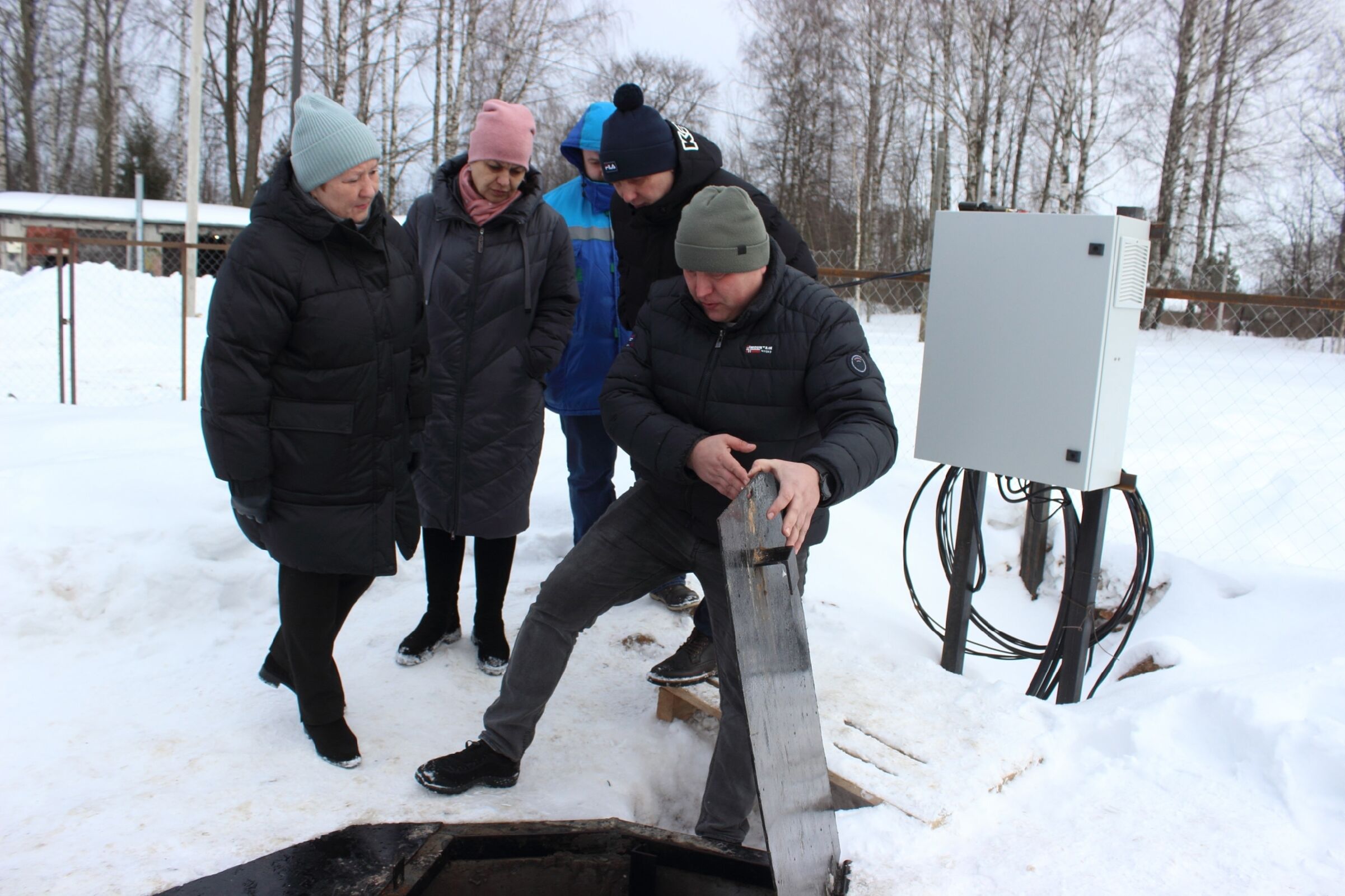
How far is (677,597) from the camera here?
3.79 metres

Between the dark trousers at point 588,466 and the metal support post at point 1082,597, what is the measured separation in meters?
1.72


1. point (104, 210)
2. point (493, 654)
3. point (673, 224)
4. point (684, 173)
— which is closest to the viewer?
point (684, 173)

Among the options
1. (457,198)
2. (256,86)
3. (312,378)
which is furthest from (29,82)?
(312,378)

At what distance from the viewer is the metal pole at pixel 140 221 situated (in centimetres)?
2050

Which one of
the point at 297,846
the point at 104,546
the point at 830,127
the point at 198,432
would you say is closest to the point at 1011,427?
the point at 297,846

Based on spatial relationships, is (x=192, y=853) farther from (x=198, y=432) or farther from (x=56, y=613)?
(x=198, y=432)

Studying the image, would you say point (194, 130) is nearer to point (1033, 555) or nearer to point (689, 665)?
point (1033, 555)

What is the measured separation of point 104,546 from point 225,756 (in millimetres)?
1520

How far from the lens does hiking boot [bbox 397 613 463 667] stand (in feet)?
10.6

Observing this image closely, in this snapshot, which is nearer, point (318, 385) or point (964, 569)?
point (318, 385)

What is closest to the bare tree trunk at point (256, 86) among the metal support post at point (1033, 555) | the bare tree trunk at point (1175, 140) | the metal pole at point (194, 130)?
the metal pole at point (194, 130)

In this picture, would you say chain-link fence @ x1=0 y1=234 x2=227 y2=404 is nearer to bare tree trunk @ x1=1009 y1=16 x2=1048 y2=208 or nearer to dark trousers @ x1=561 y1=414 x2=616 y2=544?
dark trousers @ x1=561 y1=414 x2=616 y2=544

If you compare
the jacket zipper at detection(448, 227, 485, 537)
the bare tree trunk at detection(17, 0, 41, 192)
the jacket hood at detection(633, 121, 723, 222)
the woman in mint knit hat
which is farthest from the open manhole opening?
the bare tree trunk at detection(17, 0, 41, 192)

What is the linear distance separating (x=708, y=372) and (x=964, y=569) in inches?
75.3
